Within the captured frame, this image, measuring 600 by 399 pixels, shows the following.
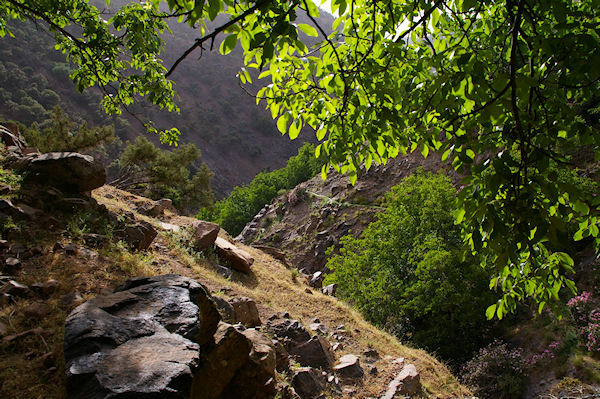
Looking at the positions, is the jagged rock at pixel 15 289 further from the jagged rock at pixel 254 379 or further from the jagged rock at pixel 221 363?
the jagged rock at pixel 254 379

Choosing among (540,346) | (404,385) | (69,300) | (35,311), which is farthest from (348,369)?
(540,346)

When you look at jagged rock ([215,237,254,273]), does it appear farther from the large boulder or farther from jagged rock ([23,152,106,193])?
the large boulder

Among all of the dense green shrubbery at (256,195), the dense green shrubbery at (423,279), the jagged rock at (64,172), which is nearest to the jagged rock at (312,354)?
the jagged rock at (64,172)

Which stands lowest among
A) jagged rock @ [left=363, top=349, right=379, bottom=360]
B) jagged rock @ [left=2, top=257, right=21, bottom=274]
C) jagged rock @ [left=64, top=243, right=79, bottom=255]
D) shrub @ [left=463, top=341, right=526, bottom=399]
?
jagged rock @ [left=2, top=257, right=21, bottom=274]

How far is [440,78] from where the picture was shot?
1.75 m

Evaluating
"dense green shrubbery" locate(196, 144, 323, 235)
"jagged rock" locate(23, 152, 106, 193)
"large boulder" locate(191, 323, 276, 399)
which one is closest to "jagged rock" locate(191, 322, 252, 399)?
"large boulder" locate(191, 323, 276, 399)

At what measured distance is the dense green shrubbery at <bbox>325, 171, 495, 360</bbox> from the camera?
1340 centimetres

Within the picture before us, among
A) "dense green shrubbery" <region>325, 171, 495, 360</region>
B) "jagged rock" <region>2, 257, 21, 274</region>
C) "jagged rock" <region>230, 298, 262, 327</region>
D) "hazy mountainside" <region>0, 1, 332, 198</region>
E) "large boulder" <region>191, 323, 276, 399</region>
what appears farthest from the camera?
"hazy mountainside" <region>0, 1, 332, 198</region>

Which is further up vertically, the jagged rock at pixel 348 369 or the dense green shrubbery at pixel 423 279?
the dense green shrubbery at pixel 423 279

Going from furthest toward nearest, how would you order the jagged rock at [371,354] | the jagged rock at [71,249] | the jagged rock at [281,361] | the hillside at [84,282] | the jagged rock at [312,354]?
the jagged rock at [371,354], the jagged rock at [312,354], the jagged rock at [71,249], the jagged rock at [281,361], the hillside at [84,282]

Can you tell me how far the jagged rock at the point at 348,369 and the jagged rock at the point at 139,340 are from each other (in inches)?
121

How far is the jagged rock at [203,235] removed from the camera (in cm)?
884

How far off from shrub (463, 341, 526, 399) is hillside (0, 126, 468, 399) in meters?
5.37

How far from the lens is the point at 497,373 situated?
39.2ft
